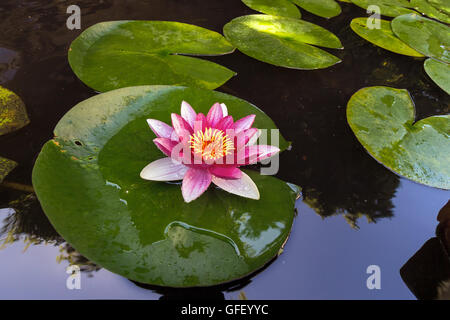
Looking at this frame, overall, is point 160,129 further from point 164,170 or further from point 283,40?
point 283,40

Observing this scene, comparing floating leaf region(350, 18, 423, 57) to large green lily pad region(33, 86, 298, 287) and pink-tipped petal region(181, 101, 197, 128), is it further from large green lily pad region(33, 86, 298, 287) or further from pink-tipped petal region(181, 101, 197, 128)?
pink-tipped petal region(181, 101, 197, 128)

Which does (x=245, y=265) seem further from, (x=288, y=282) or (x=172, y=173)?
(x=172, y=173)

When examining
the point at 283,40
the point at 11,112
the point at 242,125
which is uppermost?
the point at 283,40

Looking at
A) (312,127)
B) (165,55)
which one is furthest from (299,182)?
(165,55)

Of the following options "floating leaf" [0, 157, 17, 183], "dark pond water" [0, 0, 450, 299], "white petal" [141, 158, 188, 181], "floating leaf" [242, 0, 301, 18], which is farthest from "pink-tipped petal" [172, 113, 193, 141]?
"floating leaf" [242, 0, 301, 18]

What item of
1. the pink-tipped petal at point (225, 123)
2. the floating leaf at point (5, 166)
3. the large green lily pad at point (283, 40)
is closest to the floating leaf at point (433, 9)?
the large green lily pad at point (283, 40)

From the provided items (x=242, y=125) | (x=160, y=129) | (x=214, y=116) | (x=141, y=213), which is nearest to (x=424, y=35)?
(x=242, y=125)
